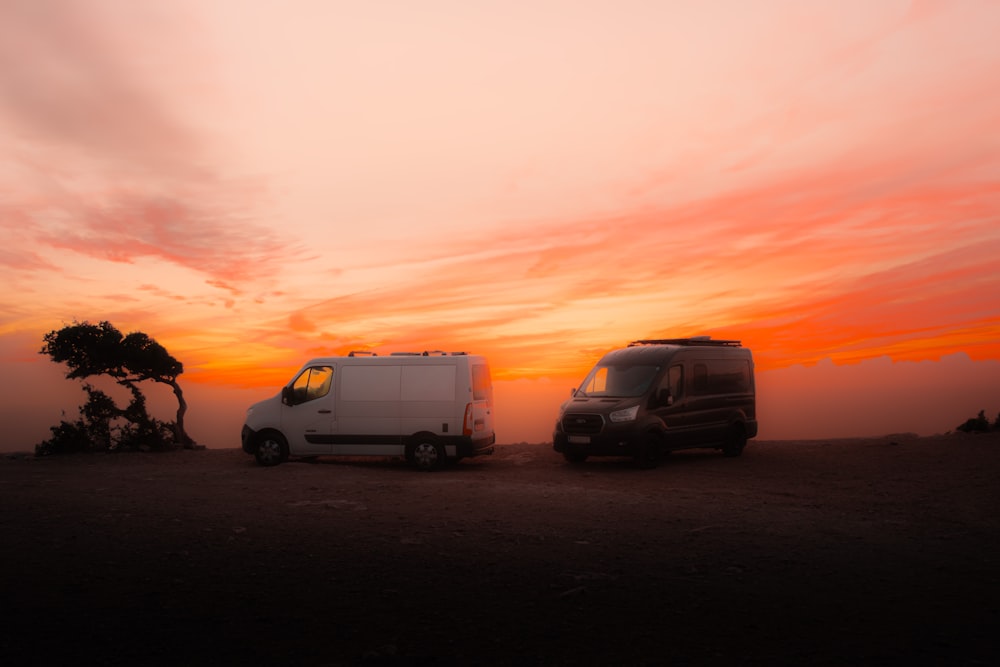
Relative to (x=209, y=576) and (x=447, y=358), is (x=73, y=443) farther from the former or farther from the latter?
(x=209, y=576)

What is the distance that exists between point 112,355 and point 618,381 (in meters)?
16.1

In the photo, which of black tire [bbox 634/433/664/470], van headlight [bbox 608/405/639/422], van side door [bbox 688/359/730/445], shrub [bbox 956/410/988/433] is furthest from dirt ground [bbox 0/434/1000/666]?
shrub [bbox 956/410/988/433]

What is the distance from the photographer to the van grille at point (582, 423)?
17.5 m

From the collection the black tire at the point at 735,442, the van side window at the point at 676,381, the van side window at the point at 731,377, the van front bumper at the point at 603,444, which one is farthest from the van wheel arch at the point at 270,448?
the black tire at the point at 735,442

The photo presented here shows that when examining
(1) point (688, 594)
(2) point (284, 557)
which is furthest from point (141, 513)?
(1) point (688, 594)

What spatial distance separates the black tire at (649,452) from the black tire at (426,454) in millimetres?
4366

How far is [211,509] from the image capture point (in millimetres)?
12008

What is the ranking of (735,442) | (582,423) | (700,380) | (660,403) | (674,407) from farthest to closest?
(735,442), (700,380), (674,407), (660,403), (582,423)

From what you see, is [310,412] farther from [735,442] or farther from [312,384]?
[735,442]

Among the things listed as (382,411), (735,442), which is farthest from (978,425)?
(382,411)

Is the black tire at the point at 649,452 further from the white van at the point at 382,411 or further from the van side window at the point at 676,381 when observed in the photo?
the white van at the point at 382,411

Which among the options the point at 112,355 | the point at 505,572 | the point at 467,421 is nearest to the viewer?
the point at 505,572

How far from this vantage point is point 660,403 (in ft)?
58.9

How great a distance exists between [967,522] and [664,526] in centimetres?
432
